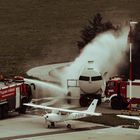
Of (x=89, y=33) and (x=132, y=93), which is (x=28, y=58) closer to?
(x=89, y=33)

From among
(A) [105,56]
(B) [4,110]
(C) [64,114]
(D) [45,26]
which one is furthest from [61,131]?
(D) [45,26]

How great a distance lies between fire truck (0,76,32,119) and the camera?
36.2m

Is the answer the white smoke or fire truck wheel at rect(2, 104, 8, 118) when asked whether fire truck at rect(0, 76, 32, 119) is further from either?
the white smoke

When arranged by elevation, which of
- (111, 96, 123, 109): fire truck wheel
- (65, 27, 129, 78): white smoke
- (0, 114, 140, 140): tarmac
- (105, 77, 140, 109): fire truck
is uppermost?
(65, 27, 129, 78): white smoke

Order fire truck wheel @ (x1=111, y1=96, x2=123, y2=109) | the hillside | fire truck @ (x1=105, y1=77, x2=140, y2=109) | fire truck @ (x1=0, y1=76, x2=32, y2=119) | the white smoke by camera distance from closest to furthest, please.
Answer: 1. fire truck @ (x1=0, y1=76, x2=32, y2=119)
2. fire truck @ (x1=105, y1=77, x2=140, y2=109)
3. fire truck wheel @ (x1=111, y1=96, x2=123, y2=109)
4. the white smoke
5. the hillside

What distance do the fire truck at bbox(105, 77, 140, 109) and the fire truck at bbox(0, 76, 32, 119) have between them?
623 cm

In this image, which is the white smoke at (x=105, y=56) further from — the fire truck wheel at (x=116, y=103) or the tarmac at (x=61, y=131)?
the tarmac at (x=61, y=131)

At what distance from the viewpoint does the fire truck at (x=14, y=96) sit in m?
36.2

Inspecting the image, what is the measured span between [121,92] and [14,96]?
8719 mm

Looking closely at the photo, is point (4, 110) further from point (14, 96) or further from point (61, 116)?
point (61, 116)

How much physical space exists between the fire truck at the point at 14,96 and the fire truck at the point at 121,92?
245 inches

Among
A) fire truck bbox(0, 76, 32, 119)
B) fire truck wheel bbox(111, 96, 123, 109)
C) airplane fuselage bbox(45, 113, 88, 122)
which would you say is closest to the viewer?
airplane fuselage bbox(45, 113, 88, 122)

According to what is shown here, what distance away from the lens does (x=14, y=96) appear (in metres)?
37.4

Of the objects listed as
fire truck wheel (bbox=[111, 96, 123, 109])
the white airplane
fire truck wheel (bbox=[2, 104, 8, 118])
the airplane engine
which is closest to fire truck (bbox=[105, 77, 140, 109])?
fire truck wheel (bbox=[111, 96, 123, 109])
